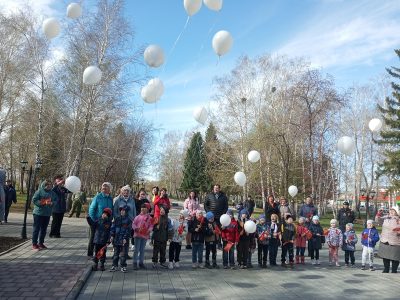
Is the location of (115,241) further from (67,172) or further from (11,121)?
(11,121)

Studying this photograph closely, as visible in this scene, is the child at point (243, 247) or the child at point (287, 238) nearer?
the child at point (243, 247)

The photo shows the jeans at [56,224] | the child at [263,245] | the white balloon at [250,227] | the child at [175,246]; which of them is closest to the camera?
the child at [175,246]

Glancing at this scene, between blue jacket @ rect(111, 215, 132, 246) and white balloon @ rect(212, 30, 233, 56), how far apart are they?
4323mm

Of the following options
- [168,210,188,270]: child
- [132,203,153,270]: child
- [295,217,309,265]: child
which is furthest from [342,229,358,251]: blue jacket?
[132,203,153,270]: child

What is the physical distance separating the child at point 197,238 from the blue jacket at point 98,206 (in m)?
2.05

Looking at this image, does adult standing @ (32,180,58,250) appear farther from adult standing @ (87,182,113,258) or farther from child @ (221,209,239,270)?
child @ (221,209,239,270)

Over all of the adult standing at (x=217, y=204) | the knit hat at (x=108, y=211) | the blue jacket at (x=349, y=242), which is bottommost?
the blue jacket at (x=349, y=242)

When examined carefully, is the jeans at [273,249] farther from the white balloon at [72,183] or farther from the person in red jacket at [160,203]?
the white balloon at [72,183]

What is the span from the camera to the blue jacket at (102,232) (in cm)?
802

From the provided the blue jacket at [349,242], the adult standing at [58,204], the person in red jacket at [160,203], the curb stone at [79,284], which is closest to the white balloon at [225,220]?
the person in red jacket at [160,203]

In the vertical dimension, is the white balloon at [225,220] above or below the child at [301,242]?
above

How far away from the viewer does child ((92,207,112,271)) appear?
8.02m

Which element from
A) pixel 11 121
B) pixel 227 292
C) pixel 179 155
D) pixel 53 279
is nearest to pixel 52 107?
pixel 11 121

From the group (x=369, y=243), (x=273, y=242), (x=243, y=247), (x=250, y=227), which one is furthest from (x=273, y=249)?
(x=369, y=243)
